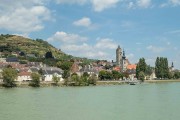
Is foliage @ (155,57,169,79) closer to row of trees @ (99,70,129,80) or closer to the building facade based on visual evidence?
row of trees @ (99,70,129,80)

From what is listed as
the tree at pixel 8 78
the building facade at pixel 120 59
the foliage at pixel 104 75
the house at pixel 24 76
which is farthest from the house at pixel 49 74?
the building facade at pixel 120 59

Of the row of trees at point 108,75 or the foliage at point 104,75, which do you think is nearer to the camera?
the foliage at point 104,75

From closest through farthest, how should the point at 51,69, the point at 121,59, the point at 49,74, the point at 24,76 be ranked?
the point at 24,76 < the point at 49,74 < the point at 51,69 < the point at 121,59

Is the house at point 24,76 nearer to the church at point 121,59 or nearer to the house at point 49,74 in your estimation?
the house at point 49,74

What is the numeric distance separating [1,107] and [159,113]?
56.0 ft

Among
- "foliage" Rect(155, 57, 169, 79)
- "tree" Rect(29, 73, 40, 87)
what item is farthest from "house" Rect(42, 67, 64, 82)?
"foliage" Rect(155, 57, 169, 79)

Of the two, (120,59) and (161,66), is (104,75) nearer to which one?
(161,66)

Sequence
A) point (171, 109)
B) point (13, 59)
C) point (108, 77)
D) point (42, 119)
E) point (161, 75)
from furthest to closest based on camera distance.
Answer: point (13, 59) < point (161, 75) < point (108, 77) < point (171, 109) < point (42, 119)

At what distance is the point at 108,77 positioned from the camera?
433 ft

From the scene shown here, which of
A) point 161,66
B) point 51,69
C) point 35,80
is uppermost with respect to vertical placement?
point 161,66

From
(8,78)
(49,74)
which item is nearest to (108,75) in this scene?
(49,74)

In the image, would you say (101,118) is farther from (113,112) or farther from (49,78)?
(49,78)

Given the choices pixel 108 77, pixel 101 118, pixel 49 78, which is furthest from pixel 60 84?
pixel 101 118

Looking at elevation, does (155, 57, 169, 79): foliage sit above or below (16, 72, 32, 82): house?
above
